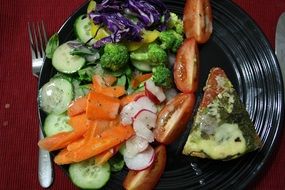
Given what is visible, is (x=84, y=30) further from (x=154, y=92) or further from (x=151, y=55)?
(x=154, y=92)

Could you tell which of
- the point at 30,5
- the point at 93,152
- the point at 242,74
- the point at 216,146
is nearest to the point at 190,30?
the point at 242,74

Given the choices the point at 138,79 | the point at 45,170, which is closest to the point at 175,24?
the point at 138,79

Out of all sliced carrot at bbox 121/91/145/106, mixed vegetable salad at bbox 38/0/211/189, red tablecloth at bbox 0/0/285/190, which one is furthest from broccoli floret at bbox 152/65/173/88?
red tablecloth at bbox 0/0/285/190

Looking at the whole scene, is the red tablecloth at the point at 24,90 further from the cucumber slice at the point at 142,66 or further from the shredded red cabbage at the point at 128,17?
the cucumber slice at the point at 142,66

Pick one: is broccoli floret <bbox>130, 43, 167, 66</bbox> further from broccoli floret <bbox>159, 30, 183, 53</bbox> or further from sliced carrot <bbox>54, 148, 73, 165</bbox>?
sliced carrot <bbox>54, 148, 73, 165</bbox>

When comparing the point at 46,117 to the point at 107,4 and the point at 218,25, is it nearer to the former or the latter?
the point at 107,4

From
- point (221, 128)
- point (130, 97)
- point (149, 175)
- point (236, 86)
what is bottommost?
point (149, 175)

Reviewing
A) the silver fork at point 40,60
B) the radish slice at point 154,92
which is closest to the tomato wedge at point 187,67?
the radish slice at point 154,92
